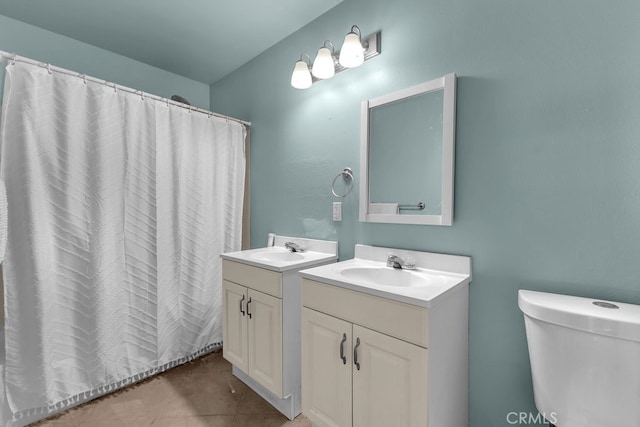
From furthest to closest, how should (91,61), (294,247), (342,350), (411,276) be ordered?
(91,61), (294,247), (411,276), (342,350)

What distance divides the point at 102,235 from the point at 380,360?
5.33 feet

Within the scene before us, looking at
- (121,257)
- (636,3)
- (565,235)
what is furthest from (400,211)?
(121,257)

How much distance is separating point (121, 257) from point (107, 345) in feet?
1.67

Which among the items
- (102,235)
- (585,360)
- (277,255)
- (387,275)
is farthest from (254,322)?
(585,360)

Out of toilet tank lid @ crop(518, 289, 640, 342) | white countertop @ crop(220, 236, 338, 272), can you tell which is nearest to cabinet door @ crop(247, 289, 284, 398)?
white countertop @ crop(220, 236, 338, 272)

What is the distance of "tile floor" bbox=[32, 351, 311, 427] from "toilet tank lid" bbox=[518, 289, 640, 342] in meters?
1.25

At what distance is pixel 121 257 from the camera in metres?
1.68

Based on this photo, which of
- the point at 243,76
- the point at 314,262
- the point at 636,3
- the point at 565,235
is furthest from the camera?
the point at 243,76

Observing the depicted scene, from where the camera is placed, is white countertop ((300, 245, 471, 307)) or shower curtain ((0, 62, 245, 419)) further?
shower curtain ((0, 62, 245, 419))

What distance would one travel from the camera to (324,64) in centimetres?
158

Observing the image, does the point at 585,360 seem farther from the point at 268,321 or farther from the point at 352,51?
the point at 352,51

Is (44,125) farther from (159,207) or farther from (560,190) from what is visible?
(560,190)

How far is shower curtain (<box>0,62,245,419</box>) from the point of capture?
138cm

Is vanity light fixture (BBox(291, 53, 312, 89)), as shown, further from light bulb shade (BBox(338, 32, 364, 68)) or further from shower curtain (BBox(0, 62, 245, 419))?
shower curtain (BBox(0, 62, 245, 419))
